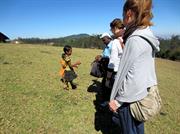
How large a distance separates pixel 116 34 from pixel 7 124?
311 centimetres

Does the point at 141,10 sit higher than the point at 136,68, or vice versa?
the point at 141,10

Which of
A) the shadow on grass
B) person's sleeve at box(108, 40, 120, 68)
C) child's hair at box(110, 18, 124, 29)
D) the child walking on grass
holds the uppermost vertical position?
child's hair at box(110, 18, 124, 29)

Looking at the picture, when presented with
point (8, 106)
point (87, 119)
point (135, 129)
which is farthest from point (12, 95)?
point (135, 129)

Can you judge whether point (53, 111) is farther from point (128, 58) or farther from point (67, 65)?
point (128, 58)

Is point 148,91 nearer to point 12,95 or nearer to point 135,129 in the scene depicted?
point 135,129

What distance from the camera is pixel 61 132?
16.9 ft

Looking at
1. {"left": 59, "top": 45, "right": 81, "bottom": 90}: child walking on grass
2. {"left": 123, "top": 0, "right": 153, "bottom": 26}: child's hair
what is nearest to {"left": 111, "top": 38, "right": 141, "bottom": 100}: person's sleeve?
{"left": 123, "top": 0, "right": 153, "bottom": 26}: child's hair

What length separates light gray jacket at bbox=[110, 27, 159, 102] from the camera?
2.67m

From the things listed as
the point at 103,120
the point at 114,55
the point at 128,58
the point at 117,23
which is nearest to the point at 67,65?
the point at 103,120

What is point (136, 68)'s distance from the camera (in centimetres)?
268

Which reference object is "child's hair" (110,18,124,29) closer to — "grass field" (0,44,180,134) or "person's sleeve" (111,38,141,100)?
"grass field" (0,44,180,134)

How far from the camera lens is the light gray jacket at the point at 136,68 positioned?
8.76 feet

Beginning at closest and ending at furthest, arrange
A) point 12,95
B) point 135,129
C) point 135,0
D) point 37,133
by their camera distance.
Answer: point 135,0 → point 135,129 → point 37,133 → point 12,95

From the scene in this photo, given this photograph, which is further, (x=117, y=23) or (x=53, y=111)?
(x=53, y=111)
